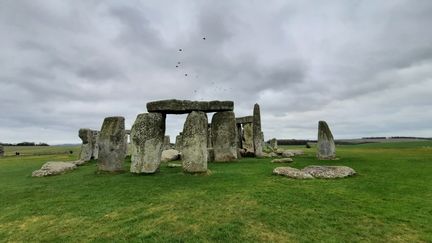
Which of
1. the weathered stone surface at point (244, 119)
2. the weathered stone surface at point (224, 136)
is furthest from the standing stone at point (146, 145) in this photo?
the weathered stone surface at point (244, 119)

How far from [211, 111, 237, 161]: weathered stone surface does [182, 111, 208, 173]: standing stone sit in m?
5.64

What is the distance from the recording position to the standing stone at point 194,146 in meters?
12.0

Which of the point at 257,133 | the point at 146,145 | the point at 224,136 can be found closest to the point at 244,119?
the point at 257,133

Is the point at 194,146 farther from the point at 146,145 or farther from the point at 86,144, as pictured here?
the point at 86,144

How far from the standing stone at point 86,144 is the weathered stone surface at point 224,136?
917 cm

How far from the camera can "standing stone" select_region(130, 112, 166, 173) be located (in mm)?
12305

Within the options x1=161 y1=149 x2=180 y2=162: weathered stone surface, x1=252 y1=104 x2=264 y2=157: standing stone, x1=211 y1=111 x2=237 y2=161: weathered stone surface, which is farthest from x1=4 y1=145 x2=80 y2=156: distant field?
x1=211 y1=111 x2=237 y2=161: weathered stone surface

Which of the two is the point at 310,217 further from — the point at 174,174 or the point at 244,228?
the point at 174,174

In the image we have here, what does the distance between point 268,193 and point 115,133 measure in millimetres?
7813

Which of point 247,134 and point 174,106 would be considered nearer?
point 174,106

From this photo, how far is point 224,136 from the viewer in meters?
18.0

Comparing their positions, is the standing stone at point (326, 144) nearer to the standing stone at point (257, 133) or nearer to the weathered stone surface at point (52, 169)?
the standing stone at point (257, 133)

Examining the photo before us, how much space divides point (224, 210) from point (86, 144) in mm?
16579

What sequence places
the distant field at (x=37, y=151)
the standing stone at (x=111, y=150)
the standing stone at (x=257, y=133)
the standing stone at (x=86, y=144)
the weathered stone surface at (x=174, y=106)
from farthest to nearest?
the distant field at (x=37, y=151), the standing stone at (x=257, y=133), the standing stone at (x=86, y=144), the standing stone at (x=111, y=150), the weathered stone surface at (x=174, y=106)
